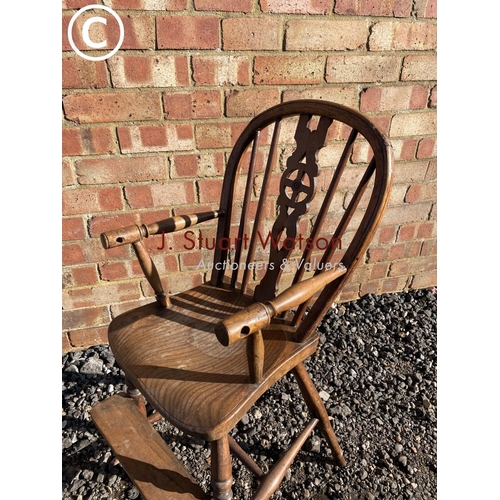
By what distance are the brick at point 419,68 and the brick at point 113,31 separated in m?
1.01

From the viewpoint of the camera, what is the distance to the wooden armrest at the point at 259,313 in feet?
2.24

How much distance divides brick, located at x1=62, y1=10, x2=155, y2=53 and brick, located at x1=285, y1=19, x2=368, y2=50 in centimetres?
50

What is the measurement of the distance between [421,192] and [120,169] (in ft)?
4.61

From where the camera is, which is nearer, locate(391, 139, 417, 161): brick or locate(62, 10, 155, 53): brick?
locate(62, 10, 155, 53): brick

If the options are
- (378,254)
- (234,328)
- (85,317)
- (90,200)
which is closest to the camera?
(234,328)

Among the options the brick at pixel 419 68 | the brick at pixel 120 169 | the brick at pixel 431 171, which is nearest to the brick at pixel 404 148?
the brick at pixel 431 171

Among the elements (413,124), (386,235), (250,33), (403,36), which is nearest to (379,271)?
(386,235)

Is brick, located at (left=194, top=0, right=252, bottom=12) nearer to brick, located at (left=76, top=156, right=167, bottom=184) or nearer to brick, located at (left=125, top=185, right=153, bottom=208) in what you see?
brick, located at (left=76, top=156, right=167, bottom=184)

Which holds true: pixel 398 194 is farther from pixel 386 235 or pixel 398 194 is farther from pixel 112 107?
pixel 112 107

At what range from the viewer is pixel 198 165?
1499 mm

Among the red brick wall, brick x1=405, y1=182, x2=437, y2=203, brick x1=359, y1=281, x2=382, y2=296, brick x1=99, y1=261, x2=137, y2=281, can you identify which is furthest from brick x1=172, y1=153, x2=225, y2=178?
brick x1=359, y1=281, x2=382, y2=296

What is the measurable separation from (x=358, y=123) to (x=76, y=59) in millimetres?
989

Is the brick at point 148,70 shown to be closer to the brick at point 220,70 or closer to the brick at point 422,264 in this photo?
the brick at point 220,70

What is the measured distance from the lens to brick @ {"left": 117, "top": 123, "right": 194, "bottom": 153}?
1.39m
